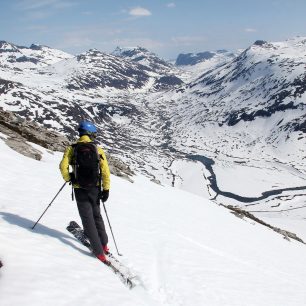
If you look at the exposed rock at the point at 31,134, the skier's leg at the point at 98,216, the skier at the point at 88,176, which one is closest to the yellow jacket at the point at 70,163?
the skier at the point at 88,176

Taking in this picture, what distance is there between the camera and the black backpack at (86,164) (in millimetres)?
12211

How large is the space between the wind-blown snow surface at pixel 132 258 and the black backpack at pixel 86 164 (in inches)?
87.7

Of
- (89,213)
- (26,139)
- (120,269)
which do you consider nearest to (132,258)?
(120,269)

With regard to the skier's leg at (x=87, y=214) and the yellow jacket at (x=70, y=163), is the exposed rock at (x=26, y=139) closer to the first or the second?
the yellow jacket at (x=70, y=163)

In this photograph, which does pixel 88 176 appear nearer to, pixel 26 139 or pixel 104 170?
pixel 104 170

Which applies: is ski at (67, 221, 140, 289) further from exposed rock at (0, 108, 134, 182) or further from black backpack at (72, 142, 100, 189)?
exposed rock at (0, 108, 134, 182)

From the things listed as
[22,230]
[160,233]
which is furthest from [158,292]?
[160,233]

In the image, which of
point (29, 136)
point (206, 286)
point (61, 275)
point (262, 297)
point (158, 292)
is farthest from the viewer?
point (29, 136)

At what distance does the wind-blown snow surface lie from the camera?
9.16 metres

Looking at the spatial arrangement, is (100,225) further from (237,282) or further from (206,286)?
(237,282)

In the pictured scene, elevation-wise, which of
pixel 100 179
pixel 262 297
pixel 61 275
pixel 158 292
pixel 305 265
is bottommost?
pixel 305 265

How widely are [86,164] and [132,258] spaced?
4643 millimetres

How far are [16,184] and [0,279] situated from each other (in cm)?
1243

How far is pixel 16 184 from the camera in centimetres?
2025
